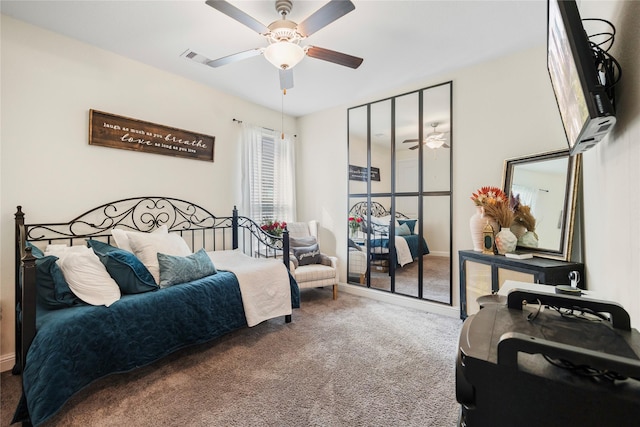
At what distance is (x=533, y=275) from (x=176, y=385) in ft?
8.59

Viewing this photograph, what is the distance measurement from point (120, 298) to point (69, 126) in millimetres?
1615

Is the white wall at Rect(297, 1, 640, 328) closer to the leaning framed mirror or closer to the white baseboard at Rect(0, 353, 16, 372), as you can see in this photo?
the leaning framed mirror

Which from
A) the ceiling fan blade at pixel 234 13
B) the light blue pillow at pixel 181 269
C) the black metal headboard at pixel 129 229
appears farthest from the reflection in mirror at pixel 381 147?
the light blue pillow at pixel 181 269

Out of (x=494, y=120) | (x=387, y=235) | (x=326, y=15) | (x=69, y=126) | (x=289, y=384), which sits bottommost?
(x=289, y=384)

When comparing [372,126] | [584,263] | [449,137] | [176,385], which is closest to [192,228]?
[176,385]

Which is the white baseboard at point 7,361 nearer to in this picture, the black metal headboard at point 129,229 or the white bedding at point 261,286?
the black metal headboard at point 129,229

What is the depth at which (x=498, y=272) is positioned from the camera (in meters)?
2.35

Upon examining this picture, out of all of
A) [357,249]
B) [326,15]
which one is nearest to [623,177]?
[326,15]

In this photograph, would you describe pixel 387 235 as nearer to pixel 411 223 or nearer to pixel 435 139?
pixel 411 223

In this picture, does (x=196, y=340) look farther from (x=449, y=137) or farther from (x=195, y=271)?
(x=449, y=137)

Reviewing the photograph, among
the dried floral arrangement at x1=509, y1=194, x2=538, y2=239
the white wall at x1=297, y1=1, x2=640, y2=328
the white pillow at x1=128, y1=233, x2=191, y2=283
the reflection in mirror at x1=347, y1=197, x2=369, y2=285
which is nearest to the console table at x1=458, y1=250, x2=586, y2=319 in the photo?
the white wall at x1=297, y1=1, x2=640, y2=328

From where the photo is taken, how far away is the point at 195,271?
2.35m

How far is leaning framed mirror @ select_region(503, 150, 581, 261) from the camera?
2.17m

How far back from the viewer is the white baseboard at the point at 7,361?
6.87 feet
